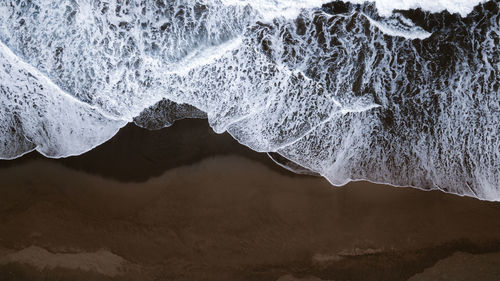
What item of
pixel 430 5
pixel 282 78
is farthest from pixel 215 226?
pixel 430 5

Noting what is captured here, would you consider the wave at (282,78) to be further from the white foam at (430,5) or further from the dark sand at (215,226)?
the dark sand at (215,226)

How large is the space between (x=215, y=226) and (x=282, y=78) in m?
0.74

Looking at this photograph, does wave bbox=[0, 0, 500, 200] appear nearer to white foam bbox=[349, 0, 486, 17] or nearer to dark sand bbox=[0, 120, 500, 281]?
white foam bbox=[349, 0, 486, 17]

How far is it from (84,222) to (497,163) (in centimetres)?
187

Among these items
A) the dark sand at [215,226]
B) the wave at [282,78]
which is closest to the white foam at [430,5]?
the wave at [282,78]

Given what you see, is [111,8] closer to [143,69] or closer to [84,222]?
[143,69]

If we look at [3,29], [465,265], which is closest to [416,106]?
[465,265]

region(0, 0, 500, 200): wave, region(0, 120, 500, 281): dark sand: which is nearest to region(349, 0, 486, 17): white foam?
region(0, 0, 500, 200): wave

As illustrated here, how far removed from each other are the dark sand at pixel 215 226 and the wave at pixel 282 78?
12 cm

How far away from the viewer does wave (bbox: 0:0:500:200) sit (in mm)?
1656

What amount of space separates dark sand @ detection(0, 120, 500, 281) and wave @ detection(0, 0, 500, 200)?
0.39 feet

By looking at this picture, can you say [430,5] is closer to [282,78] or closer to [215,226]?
[282,78]

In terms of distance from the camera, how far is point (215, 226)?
1.87 metres

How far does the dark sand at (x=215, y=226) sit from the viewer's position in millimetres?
1865
